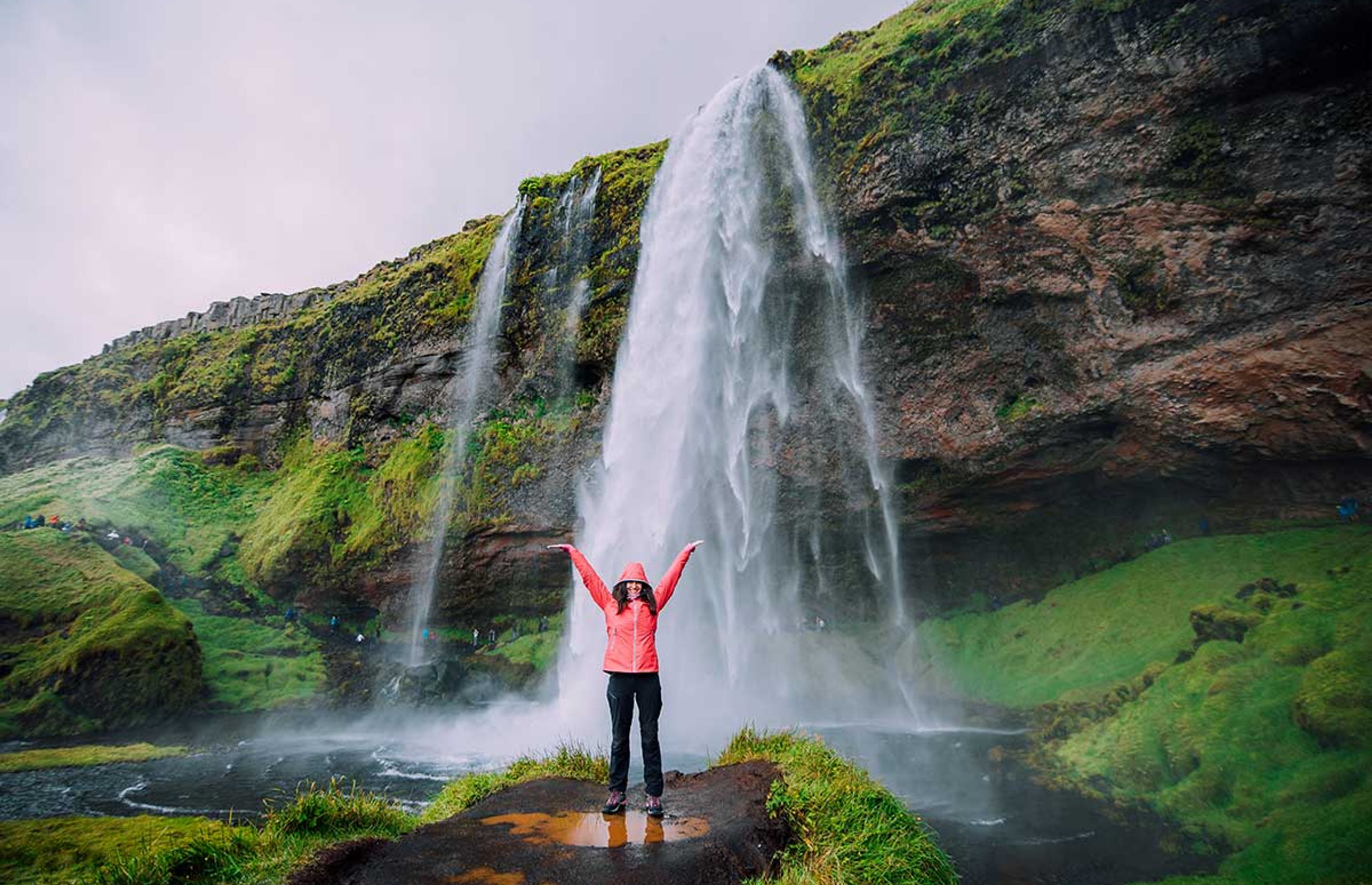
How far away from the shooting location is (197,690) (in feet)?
62.5

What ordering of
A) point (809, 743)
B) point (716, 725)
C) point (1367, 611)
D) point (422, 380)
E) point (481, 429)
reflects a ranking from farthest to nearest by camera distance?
point (422, 380) → point (481, 429) → point (716, 725) → point (1367, 611) → point (809, 743)

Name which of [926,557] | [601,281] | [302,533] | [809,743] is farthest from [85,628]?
[926,557]

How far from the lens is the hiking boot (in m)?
5.23

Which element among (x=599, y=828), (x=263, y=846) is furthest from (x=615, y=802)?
(x=263, y=846)

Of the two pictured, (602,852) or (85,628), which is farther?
(85,628)

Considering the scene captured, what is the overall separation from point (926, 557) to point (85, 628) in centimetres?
2468

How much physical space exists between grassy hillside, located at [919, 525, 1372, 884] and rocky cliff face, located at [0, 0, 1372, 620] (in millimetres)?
1721

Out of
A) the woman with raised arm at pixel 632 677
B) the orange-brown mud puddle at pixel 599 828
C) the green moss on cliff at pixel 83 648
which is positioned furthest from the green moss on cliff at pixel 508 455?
the orange-brown mud puddle at pixel 599 828

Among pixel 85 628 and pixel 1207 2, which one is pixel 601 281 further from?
pixel 85 628

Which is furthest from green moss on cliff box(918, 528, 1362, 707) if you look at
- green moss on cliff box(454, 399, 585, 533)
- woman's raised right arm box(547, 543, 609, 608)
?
green moss on cliff box(454, 399, 585, 533)

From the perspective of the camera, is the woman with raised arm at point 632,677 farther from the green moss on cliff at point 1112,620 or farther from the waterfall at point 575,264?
the waterfall at point 575,264

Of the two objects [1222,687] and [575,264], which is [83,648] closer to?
[575,264]

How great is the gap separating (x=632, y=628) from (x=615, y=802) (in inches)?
56.7

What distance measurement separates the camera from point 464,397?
78.7ft
